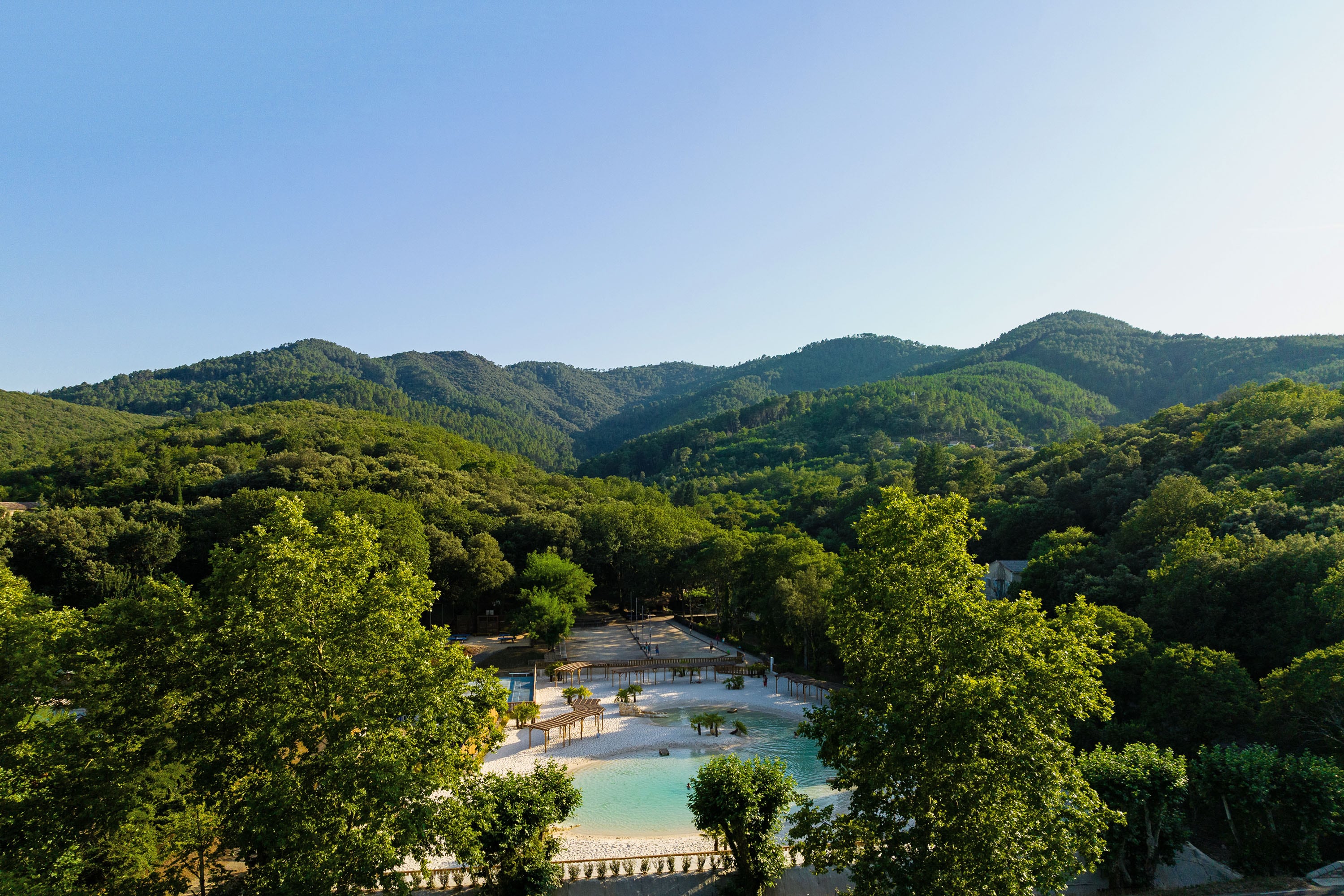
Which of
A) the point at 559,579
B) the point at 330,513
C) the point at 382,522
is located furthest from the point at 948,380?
the point at 330,513

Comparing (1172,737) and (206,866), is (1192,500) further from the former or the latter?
(206,866)

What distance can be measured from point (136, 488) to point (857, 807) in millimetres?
71157

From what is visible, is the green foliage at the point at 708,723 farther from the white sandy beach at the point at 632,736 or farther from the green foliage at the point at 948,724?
the green foliage at the point at 948,724

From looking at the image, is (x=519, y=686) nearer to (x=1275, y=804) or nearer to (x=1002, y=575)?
(x=1275, y=804)

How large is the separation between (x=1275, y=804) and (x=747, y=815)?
39.6 ft

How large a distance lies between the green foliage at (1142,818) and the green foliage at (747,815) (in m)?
7.25

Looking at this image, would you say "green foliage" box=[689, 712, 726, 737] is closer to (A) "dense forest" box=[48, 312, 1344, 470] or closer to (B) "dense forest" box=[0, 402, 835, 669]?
(B) "dense forest" box=[0, 402, 835, 669]

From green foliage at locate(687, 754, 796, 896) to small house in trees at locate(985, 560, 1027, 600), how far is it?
3256 cm

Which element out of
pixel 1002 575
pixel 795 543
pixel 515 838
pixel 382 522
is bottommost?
pixel 515 838

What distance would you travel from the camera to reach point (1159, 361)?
16300 cm

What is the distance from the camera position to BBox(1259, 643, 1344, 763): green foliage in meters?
16.0

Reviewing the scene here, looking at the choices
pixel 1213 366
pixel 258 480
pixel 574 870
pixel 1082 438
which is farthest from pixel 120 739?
pixel 1213 366

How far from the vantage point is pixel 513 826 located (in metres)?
14.8

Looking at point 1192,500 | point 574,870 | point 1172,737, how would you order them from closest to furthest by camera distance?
point 574,870 → point 1172,737 → point 1192,500
